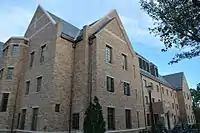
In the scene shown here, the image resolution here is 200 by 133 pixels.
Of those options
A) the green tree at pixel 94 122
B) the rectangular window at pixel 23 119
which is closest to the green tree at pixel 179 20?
the green tree at pixel 94 122

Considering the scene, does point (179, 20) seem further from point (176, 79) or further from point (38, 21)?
point (176, 79)

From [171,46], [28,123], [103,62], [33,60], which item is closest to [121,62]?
[103,62]

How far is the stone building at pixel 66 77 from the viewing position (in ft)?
51.3

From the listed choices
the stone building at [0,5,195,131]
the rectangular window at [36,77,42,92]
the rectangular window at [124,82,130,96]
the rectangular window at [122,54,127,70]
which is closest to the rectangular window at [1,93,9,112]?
the stone building at [0,5,195,131]

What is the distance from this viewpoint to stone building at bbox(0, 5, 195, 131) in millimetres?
15633

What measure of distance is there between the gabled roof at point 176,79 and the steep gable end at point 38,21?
3534 cm

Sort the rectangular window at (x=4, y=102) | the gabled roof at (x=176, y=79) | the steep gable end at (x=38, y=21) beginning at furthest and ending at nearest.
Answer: the gabled roof at (x=176, y=79), the steep gable end at (x=38, y=21), the rectangular window at (x=4, y=102)

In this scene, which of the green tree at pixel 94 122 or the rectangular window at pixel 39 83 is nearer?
the green tree at pixel 94 122

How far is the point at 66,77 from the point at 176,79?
37475 millimetres

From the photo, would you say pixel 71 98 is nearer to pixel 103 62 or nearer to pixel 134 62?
pixel 103 62

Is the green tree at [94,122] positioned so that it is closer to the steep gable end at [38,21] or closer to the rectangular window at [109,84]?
the rectangular window at [109,84]

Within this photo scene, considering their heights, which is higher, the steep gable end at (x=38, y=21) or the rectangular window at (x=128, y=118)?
the steep gable end at (x=38, y=21)

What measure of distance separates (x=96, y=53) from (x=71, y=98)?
4.82 m

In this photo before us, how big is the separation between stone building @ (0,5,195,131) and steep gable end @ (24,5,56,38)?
0.33 ft
